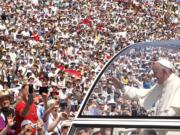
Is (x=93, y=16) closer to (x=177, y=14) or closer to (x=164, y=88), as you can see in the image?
(x=177, y=14)

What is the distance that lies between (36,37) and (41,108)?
1864 cm

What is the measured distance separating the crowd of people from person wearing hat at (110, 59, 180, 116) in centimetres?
279

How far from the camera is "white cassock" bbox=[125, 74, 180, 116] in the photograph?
369 centimetres

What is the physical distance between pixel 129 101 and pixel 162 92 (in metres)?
0.23

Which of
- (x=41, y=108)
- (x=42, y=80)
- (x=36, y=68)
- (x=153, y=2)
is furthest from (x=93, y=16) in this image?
(x=41, y=108)

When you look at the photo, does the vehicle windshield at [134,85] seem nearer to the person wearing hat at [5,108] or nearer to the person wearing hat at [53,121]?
the person wearing hat at [5,108]

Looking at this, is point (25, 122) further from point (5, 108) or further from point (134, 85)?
point (134, 85)

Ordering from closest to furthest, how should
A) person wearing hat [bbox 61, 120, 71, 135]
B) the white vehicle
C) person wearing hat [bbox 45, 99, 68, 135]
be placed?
1. the white vehicle
2. person wearing hat [bbox 45, 99, 68, 135]
3. person wearing hat [bbox 61, 120, 71, 135]

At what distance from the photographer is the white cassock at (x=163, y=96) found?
12.1ft

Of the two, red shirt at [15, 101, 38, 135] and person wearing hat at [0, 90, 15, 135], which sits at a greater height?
person wearing hat at [0, 90, 15, 135]

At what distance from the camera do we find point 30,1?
116ft

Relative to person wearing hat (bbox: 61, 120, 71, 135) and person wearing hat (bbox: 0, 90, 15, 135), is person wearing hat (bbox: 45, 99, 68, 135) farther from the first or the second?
person wearing hat (bbox: 0, 90, 15, 135)

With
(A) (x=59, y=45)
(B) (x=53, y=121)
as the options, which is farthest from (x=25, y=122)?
(A) (x=59, y=45)

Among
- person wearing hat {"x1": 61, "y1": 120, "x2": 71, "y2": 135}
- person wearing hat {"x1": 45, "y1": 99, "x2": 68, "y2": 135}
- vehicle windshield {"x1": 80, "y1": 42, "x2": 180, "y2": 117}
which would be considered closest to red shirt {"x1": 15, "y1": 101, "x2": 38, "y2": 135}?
person wearing hat {"x1": 45, "y1": 99, "x2": 68, "y2": 135}
